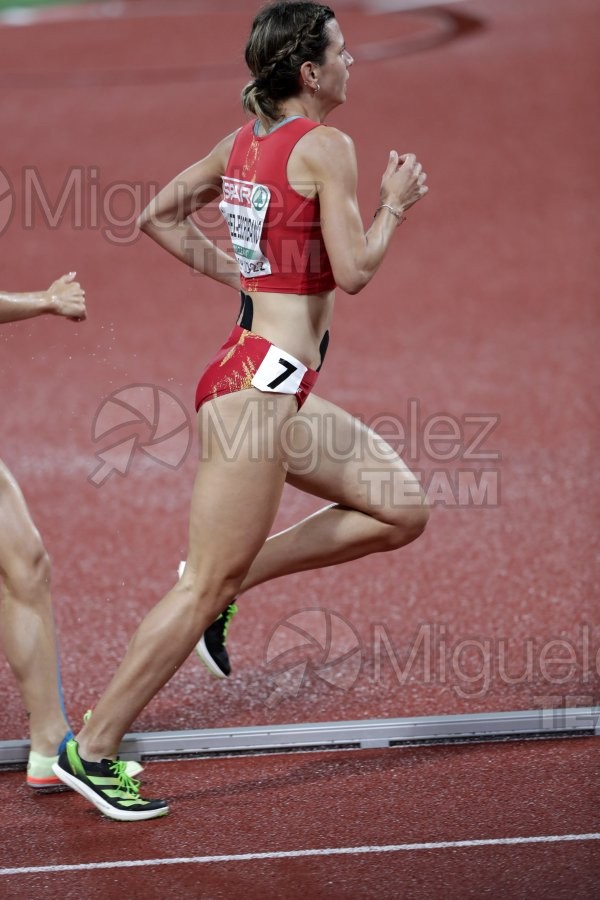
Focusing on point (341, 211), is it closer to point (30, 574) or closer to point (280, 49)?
point (280, 49)

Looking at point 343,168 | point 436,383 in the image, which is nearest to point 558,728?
point 343,168

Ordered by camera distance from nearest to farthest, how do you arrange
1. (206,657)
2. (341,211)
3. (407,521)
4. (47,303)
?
1. (341,211)
2. (47,303)
3. (407,521)
4. (206,657)

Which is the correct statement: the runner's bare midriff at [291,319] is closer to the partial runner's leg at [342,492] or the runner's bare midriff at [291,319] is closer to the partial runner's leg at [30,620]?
the partial runner's leg at [342,492]

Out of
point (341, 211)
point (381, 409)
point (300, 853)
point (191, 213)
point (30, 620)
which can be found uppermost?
point (191, 213)

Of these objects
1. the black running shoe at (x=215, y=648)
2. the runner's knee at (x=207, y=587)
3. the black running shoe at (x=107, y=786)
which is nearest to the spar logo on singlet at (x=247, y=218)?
the runner's knee at (x=207, y=587)

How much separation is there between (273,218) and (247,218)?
9 cm

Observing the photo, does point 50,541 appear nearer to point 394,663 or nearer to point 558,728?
point 394,663

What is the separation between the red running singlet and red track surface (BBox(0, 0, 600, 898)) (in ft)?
4.72

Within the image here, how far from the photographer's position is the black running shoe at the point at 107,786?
3.46 metres

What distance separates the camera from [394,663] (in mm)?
4531

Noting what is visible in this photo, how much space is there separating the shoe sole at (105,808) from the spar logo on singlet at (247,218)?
4.71ft

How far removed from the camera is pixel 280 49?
3324 mm

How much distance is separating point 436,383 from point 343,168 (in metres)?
4.72

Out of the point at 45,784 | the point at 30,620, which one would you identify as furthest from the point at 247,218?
the point at 45,784
